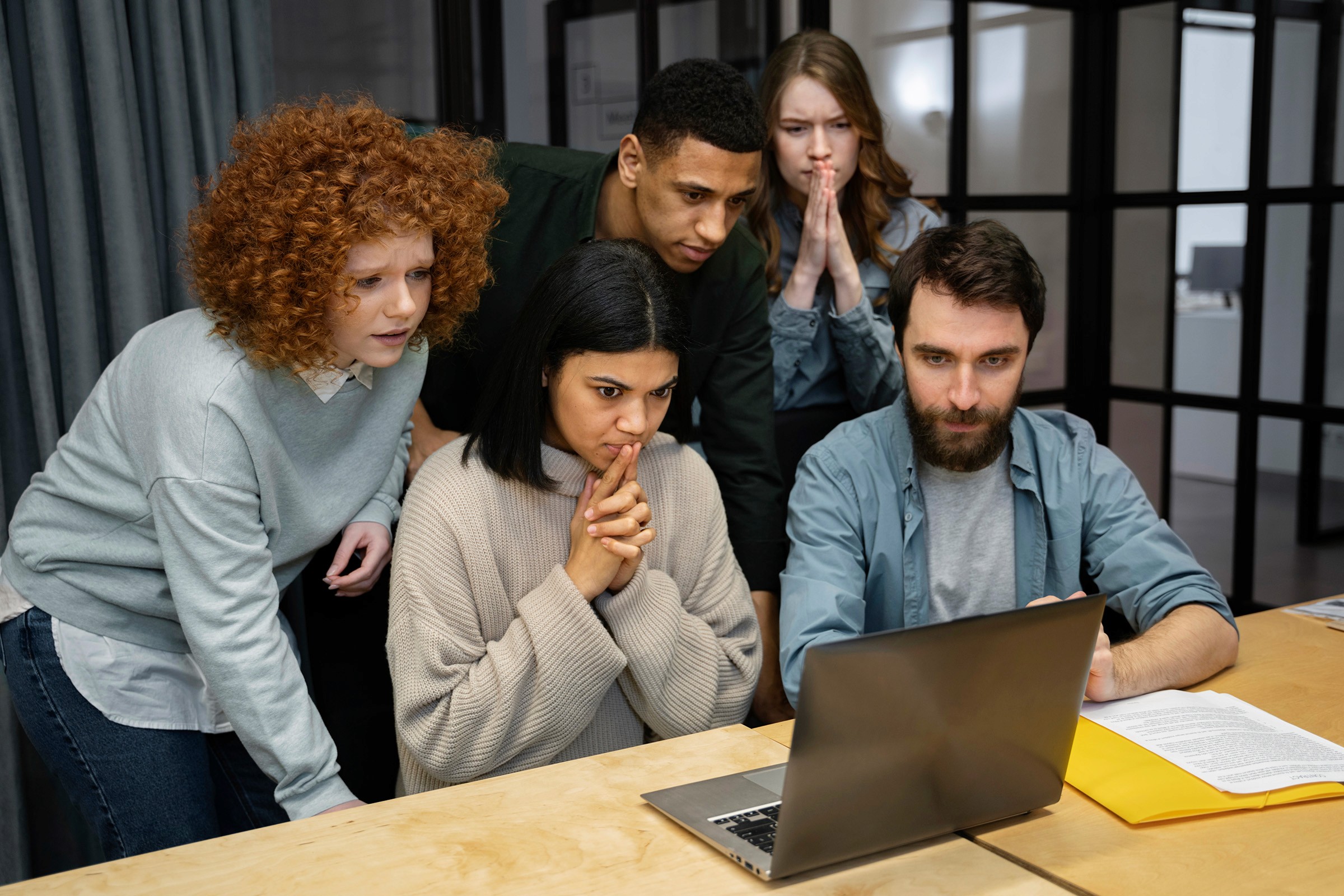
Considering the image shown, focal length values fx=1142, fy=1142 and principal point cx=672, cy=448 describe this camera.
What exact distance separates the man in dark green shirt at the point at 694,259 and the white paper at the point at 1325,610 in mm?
875

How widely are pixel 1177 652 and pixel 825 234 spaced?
3.68 feet

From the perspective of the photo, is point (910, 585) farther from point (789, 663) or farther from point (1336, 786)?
point (1336, 786)

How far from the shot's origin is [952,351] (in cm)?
179

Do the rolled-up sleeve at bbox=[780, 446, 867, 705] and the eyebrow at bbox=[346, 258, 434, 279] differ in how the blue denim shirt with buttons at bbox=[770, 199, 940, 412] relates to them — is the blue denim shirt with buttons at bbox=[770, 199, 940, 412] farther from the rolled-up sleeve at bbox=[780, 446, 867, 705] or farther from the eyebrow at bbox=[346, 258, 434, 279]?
the eyebrow at bbox=[346, 258, 434, 279]

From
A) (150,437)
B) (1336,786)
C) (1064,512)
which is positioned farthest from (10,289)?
(1336,786)

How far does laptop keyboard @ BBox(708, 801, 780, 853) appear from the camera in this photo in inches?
43.2

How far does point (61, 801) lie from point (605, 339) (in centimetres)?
154

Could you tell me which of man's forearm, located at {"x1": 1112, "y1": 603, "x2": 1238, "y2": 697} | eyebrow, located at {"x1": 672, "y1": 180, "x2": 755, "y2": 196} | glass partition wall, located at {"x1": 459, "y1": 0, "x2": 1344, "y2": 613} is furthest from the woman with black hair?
glass partition wall, located at {"x1": 459, "y1": 0, "x2": 1344, "y2": 613}

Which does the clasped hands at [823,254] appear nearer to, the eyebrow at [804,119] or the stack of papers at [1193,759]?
the eyebrow at [804,119]

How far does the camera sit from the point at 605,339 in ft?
5.16

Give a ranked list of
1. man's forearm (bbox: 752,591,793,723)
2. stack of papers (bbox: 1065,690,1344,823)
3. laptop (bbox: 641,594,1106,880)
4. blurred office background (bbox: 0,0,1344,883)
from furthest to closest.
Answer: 1. blurred office background (bbox: 0,0,1344,883)
2. man's forearm (bbox: 752,591,793,723)
3. stack of papers (bbox: 1065,690,1344,823)
4. laptop (bbox: 641,594,1106,880)

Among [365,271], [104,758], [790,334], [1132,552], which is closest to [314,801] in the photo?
[104,758]

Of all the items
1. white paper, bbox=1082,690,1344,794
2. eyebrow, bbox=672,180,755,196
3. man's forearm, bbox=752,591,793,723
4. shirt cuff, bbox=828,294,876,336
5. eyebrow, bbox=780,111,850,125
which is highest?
eyebrow, bbox=780,111,850,125

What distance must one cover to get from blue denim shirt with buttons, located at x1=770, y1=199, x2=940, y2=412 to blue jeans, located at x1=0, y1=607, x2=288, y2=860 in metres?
1.40
